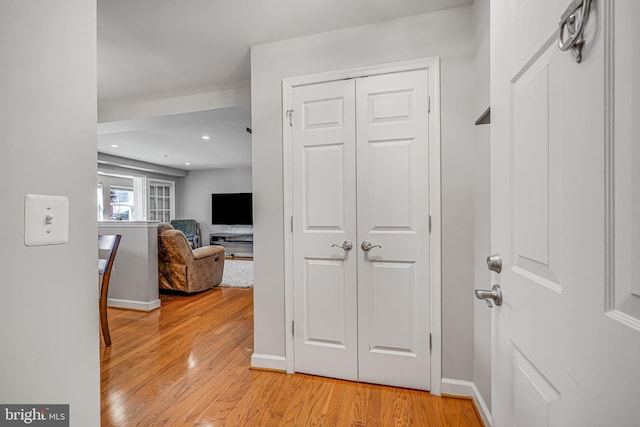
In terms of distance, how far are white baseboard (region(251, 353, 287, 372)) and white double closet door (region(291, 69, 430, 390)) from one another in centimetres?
14

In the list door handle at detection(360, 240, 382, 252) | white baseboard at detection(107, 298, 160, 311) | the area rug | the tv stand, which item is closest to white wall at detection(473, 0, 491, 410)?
door handle at detection(360, 240, 382, 252)

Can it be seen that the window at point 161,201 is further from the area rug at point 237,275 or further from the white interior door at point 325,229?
the white interior door at point 325,229

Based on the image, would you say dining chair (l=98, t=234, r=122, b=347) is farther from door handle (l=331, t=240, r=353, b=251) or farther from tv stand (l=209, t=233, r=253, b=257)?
tv stand (l=209, t=233, r=253, b=257)

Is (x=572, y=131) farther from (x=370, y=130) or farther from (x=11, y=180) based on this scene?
(x=370, y=130)

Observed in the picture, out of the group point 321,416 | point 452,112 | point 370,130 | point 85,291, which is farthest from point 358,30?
point 321,416

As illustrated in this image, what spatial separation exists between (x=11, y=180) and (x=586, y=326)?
106 centimetres

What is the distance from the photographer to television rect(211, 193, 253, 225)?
8023 mm

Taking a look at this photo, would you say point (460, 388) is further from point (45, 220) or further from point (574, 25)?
point (45, 220)

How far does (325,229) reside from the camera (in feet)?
6.60

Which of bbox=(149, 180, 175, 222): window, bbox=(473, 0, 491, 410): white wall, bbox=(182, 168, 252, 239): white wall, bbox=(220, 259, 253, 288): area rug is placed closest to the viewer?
bbox=(473, 0, 491, 410): white wall

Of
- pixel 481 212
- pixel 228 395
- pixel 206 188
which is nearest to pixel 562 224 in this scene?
pixel 481 212

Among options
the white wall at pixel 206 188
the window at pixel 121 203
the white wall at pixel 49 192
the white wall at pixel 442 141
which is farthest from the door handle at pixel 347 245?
the window at pixel 121 203

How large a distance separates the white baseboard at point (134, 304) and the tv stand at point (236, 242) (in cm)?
434

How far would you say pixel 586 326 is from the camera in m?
0.46
